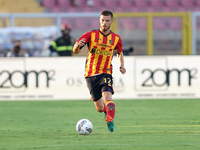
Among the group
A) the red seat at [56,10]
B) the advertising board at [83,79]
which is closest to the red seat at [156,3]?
the red seat at [56,10]

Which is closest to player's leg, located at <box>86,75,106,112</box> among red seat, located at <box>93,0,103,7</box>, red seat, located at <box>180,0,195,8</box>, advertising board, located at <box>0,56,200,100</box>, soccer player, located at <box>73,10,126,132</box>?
soccer player, located at <box>73,10,126,132</box>

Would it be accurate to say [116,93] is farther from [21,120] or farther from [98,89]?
[98,89]

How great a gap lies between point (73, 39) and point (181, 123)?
7.04 m

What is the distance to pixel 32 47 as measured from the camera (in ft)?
42.7

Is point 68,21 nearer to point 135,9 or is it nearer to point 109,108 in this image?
point 135,9

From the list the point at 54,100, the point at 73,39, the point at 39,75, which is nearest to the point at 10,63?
the point at 39,75

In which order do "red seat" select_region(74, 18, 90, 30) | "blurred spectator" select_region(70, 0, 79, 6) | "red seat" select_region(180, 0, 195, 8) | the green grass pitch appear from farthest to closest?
"red seat" select_region(180, 0, 195, 8), "blurred spectator" select_region(70, 0, 79, 6), "red seat" select_region(74, 18, 90, 30), the green grass pitch

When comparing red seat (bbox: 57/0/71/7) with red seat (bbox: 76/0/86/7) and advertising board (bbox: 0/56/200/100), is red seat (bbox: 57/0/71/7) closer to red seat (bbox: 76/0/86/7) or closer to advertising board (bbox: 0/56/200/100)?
red seat (bbox: 76/0/86/7)

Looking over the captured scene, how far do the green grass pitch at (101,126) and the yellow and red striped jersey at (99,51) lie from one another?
860 mm

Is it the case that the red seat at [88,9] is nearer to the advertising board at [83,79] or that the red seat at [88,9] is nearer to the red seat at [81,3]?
the red seat at [81,3]

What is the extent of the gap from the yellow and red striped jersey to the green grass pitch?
86cm

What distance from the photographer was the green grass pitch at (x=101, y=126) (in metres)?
4.71

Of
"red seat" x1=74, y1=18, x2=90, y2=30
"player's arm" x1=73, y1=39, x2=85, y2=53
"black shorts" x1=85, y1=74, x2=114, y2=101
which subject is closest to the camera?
"player's arm" x1=73, y1=39, x2=85, y2=53

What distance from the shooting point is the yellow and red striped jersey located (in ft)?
19.3
